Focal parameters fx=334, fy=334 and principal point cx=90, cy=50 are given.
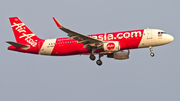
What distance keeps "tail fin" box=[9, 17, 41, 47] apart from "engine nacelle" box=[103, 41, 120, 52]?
11758mm

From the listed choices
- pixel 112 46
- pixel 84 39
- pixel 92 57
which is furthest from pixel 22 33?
pixel 112 46

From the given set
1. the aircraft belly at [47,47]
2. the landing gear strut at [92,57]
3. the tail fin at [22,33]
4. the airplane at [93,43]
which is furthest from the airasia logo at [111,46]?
the tail fin at [22,33]

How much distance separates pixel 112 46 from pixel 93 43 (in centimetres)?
303

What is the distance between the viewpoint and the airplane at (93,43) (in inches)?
→ 1911

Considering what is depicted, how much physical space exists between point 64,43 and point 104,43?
262 inches

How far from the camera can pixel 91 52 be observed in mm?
50312

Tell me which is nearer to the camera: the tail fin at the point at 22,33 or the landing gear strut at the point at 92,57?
the landing gear strut at the point at 92,57

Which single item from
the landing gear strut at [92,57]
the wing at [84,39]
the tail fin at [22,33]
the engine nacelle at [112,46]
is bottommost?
the landing gear strut at [92,57]

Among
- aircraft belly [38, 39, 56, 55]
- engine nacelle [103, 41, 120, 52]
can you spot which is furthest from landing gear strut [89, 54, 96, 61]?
aircraft belly [38, 39, 56, 55]

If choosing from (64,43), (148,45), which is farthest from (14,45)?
(148,45)

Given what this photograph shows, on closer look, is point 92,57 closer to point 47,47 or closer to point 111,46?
point 111,46

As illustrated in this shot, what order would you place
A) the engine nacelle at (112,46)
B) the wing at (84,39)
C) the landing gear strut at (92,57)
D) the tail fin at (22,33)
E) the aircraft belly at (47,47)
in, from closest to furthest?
the wing at (84,39), the engine nacelle at (112,46), the landing gear strut at (92,57), the aircraft belly at (47,47), the tail fin at (22,33)

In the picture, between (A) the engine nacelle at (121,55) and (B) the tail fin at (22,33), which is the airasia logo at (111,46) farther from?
(B) the tail fin at (22,33)

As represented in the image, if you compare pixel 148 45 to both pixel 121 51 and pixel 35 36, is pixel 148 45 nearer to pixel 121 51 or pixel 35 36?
pixel 121 51
